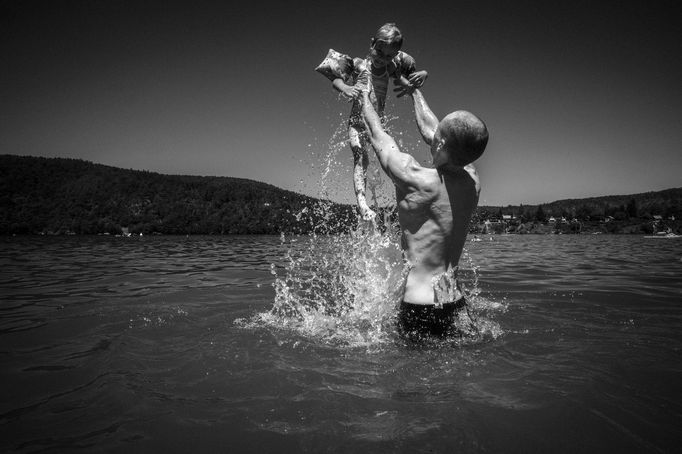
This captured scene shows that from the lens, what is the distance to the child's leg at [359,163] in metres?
5.14

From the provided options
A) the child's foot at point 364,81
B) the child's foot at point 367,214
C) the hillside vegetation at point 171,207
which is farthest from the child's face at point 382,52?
the hillside vegetation at point 171,207

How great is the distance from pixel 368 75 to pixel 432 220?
2.44m

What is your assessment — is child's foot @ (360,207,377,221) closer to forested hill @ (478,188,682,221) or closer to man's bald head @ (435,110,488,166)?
man's bald head @ (435,110,488,166)

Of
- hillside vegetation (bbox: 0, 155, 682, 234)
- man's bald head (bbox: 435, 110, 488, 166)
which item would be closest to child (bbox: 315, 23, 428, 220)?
man's bald head (bbox: 435, 110, 488, 166)

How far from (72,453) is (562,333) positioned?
5.28 metres

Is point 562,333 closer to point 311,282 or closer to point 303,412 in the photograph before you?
point 303,412

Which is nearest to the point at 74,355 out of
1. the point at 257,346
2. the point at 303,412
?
the point at 257,346

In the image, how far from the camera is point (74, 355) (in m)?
3.77

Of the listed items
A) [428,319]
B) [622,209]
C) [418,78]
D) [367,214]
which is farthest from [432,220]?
[622,209]

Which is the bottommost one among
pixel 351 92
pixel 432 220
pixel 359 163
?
pixel 432 220

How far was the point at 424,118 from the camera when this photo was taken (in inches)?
183

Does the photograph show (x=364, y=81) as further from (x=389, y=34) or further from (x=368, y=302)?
(x=368, y=302)

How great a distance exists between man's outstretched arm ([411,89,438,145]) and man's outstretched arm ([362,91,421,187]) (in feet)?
3.70

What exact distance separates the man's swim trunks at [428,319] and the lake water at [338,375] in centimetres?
18
